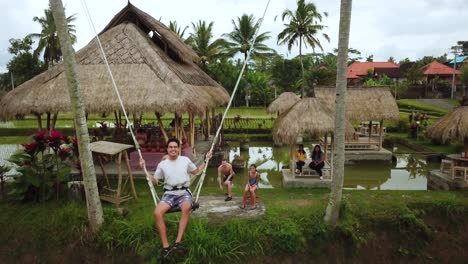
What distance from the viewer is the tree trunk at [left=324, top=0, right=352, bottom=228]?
4.49 metres

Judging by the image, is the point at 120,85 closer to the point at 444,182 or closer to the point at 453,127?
the point at 444,182

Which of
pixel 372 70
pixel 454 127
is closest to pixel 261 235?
pixel 454 127

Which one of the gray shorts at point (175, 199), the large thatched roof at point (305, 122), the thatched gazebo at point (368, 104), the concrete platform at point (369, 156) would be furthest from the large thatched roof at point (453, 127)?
the gray shorts at point (175, 199)

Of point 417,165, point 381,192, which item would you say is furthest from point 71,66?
point 417,165

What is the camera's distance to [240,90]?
3186 centimetres

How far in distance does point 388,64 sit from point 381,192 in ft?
128

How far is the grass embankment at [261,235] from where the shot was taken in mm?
4898

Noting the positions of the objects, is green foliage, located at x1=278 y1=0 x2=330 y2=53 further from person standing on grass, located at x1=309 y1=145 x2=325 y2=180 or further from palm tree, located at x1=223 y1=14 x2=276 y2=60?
person standing on grass, located at x1=309 y1=145 x2=325 y2=180

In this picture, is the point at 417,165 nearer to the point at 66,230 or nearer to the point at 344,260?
the point at 344,260

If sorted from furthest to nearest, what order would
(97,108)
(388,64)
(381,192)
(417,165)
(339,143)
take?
(388,64) → (417,165) → (97,108) → (381,192) → (339,143)

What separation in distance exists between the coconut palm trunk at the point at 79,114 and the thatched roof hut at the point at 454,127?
8.58 meters

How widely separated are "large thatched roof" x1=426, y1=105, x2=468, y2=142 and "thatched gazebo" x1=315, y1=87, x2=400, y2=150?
3.12 m

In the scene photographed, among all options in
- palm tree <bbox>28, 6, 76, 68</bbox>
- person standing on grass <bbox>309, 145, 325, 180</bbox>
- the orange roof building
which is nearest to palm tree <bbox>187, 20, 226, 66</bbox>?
palm tree <bbox>28, 6, 76, 68</bbox>

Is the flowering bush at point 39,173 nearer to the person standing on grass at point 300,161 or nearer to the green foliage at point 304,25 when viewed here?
the person standing on grass at point 300,161
